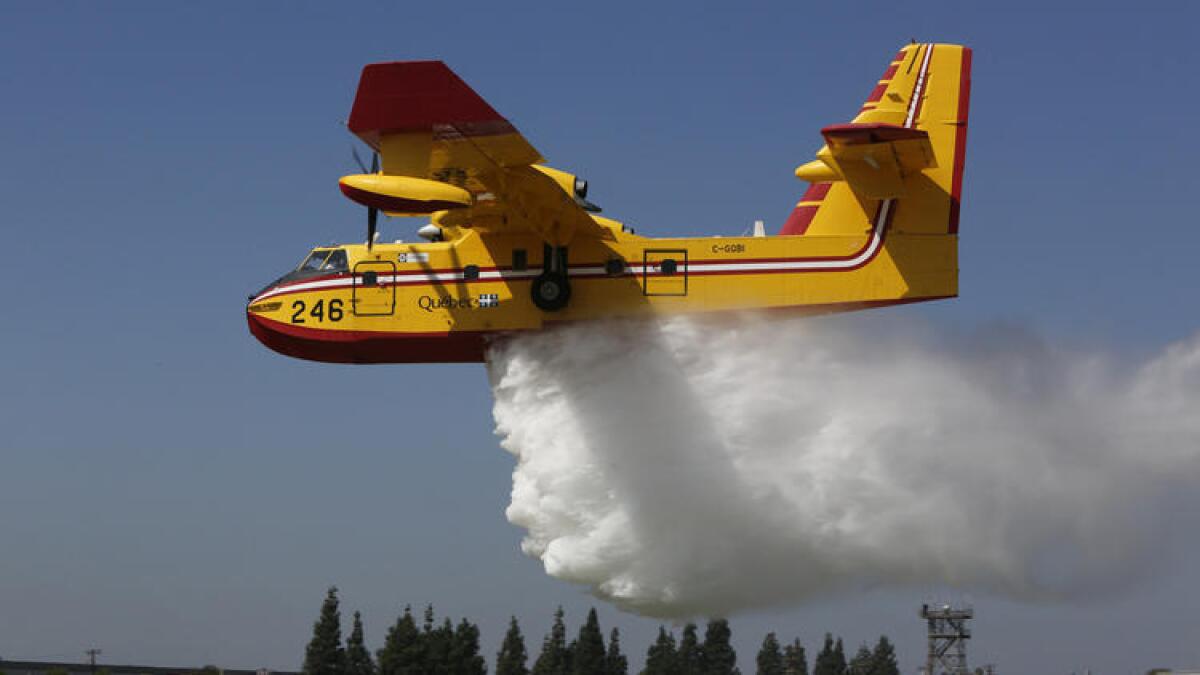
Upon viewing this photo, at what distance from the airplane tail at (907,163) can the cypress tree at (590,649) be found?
40886mm

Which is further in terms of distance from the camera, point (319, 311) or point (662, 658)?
point (662, 658)

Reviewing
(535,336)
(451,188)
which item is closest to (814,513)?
(535,336)

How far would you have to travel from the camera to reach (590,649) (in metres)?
60.6

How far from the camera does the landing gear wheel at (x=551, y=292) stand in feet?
69.0

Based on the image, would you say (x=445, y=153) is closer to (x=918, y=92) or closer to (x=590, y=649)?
(x=918, y=92)

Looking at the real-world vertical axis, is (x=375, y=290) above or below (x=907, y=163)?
below

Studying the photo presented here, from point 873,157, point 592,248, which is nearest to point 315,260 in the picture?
point 592,248

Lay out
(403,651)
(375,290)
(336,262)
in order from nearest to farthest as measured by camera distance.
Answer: (375,290), (336,262), (403,651)

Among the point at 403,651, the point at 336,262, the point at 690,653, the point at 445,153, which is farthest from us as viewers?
the point at 690,653

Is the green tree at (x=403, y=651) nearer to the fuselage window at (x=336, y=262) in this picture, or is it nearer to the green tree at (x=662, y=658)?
the green tree at (x=662, y=658)

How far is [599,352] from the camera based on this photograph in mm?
21484

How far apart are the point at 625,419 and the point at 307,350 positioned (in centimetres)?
488

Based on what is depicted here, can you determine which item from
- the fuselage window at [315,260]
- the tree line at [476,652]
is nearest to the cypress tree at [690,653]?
the tree line at [476,652]

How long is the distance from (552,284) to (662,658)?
47352 mm
